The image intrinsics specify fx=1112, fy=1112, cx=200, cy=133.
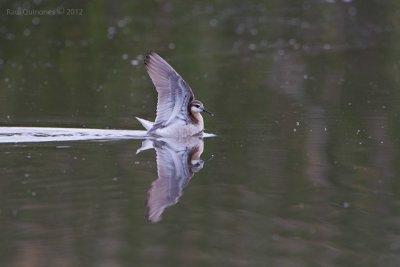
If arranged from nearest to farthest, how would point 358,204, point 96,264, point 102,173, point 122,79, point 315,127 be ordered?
point 96,264 → point 358,204 → point 102,173 → point 315,127 → point 122,79

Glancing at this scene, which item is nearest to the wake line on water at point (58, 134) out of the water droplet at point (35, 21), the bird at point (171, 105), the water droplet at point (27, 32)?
the bird at point (171, 105)

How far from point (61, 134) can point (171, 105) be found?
49.0 inches

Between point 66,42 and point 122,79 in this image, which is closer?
point 122,79

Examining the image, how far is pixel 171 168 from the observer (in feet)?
33.0

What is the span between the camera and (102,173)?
967 cm

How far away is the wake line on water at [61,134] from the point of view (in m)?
11.2

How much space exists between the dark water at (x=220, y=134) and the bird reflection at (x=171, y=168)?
88 mm

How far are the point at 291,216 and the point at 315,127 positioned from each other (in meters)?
3.72

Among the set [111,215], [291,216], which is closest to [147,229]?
[111,215]

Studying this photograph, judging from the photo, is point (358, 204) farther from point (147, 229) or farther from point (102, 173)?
point (102, 173)

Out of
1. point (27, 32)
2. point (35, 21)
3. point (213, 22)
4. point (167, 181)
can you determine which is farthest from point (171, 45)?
point (167, 181)

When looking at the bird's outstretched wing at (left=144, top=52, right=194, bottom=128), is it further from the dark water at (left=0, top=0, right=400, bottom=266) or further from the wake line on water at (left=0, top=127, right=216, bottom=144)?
the dark water at (left=0, top=0, right=400, bottom=266)

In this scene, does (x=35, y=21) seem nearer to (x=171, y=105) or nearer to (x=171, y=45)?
(x=171, y=45)

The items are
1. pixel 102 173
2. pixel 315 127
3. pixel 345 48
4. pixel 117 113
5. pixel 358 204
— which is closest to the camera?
pixel 358 204
